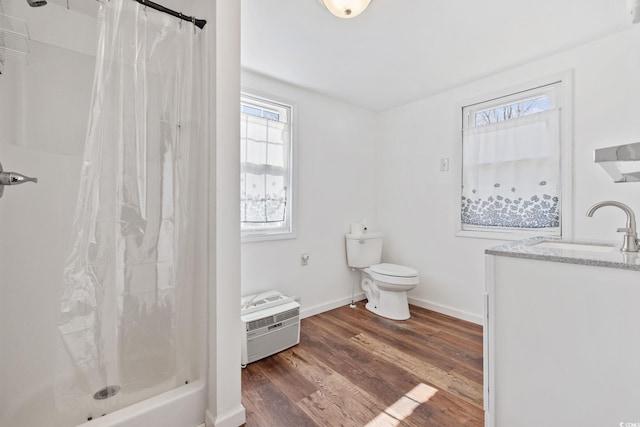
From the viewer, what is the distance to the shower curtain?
1.09 m

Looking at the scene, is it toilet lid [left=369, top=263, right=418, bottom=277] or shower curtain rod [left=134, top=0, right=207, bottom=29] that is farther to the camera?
toilet lid [left=369, top=263, right=418, bottom=277]

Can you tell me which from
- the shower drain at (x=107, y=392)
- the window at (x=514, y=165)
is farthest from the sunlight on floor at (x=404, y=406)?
the window at (x=514, y=165)

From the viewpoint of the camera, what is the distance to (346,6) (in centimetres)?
142

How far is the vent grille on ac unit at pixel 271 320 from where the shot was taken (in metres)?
1.89

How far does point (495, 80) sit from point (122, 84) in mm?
2847

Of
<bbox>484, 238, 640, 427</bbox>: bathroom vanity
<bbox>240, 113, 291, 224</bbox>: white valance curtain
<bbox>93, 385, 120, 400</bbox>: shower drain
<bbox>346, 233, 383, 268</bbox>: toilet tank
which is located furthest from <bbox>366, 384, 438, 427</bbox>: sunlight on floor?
<bbox>240, 113, 291, 224</bbox>: white valance curtain

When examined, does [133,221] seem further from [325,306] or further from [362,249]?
[362,249]

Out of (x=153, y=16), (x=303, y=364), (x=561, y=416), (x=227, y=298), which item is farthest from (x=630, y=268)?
(x=153, y=16)

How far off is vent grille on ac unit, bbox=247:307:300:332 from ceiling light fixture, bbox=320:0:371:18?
2010 mm

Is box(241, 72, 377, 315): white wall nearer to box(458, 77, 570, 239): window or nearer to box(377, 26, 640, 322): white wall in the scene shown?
box(377, 26, 640, 322): white wall

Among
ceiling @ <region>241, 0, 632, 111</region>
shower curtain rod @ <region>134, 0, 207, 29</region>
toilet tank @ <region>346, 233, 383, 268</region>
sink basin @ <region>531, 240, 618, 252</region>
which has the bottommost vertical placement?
toilet tank @ <region>346, 233, 383, 268</region>

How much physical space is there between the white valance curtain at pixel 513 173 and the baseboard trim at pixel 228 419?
8.02ft

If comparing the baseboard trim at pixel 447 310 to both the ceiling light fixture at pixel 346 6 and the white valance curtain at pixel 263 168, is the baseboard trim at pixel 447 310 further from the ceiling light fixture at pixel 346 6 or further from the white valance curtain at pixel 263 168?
the ceiling light fixture at pixel 346 6

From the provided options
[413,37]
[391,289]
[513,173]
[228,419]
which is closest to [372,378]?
[228,419]
